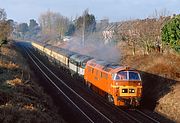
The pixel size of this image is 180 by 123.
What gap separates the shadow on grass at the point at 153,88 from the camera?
96.0 ft

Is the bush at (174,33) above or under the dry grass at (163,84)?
above

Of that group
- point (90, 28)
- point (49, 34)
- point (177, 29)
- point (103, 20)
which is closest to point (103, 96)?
point (177, 29)

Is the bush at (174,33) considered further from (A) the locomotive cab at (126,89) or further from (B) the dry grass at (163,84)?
(A) the locomotive cab at (126,89)

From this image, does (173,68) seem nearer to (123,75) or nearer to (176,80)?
(176,80)

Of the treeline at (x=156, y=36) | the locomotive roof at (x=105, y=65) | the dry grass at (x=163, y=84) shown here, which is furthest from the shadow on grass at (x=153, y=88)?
the treeline at (x=156, y=36)

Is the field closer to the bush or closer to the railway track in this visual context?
the railway track

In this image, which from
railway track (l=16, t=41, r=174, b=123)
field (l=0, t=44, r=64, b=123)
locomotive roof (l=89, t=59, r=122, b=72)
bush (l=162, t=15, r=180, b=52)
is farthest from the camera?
bush (l=162, t=15, r=180, b=52)

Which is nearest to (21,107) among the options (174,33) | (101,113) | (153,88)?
(101,113)

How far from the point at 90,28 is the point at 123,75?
274 feet

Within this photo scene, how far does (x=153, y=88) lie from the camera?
1246 inches

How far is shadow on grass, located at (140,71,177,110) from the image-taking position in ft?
96.0

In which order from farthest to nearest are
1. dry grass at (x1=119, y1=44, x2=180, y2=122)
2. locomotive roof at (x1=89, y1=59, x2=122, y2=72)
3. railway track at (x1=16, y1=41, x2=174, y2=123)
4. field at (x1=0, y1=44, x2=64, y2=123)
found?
1. locomotive roof at (x1=89, y1=59, x2=122, y2=72)
2. dry grass at (x1=119, y1=44, x2=180, y2=122)
3. railway track at (x1=16, y1=41, x2=174, y2=123)
4. field at (x1=0, y1=44, x2=64, y2=123)

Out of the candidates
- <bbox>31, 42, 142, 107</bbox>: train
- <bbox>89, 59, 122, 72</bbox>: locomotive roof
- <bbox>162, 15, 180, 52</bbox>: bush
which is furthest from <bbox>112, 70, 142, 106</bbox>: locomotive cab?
<bbox>162, 15, 180, 52</bbox>: bush

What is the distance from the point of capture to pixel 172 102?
26.8 m
